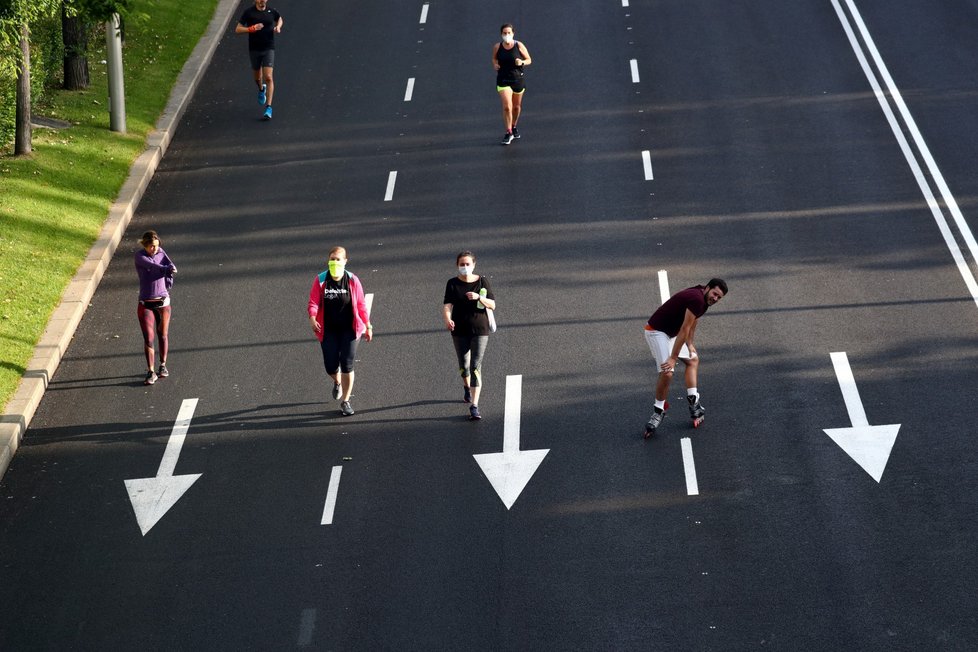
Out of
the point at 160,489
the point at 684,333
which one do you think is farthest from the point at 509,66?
the point at 160,489

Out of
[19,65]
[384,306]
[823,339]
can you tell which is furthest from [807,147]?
[19,65]

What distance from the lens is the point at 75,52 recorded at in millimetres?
24359

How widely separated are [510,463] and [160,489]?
341 centimetres

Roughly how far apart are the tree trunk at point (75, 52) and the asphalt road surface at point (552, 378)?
90.5 inches

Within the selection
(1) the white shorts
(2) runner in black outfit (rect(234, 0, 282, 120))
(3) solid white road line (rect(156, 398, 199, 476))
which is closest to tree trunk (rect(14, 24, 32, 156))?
(2) runner in black outfit (rect(234, 0, 282, 120))

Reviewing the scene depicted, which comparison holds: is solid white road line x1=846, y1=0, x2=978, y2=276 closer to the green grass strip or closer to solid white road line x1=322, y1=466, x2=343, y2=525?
solid white road line x1=322, y1=466, x2=343, y2=525

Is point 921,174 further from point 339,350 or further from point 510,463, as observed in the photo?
point 339,350

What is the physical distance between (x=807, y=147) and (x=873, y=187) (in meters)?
1.73

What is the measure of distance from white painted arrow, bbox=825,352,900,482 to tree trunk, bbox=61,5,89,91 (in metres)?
16.0

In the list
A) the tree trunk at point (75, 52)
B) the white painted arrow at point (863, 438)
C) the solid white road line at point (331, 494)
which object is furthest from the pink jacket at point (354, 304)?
the tree trunk at point (75, 52)

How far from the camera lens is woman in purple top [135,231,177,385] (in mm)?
15172

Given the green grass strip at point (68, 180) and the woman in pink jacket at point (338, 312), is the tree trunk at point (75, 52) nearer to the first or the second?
the green grass strip at point (68, 180)

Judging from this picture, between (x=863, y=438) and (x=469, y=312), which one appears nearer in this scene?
(x=863, y=438)

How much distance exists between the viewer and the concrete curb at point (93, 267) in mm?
14773
